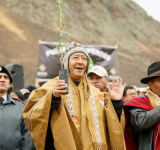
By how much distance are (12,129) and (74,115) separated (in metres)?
1.17

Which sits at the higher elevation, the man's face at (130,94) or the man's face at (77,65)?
the man's face at (77,65)

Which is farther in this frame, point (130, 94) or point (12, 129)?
point (130, 94)

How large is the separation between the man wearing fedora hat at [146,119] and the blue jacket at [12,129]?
1.45 metres

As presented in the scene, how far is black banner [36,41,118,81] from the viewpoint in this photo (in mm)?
7082

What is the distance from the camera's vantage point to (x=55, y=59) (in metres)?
7.15

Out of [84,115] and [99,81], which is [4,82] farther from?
[84,115]

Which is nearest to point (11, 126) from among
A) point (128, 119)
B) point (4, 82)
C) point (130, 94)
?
point (4, 82)

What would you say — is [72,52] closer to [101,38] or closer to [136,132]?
[136,132]

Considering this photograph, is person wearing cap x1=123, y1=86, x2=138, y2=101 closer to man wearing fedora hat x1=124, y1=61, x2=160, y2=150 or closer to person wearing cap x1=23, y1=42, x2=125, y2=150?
man wearing fedora hat x1=124, y1=61, x2=160, y2=150

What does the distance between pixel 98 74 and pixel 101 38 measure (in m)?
39.3

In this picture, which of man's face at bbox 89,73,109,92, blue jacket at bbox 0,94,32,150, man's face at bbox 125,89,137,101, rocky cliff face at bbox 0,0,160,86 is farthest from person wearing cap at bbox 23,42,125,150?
rocky cliff face at bbox 0,0,160,86

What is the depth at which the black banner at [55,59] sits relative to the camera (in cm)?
708

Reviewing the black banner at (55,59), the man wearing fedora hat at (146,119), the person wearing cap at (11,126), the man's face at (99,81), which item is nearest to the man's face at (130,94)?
the black banner at (55,59)

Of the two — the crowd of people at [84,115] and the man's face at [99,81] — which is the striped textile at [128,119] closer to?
the crowd of people at [84,115]
